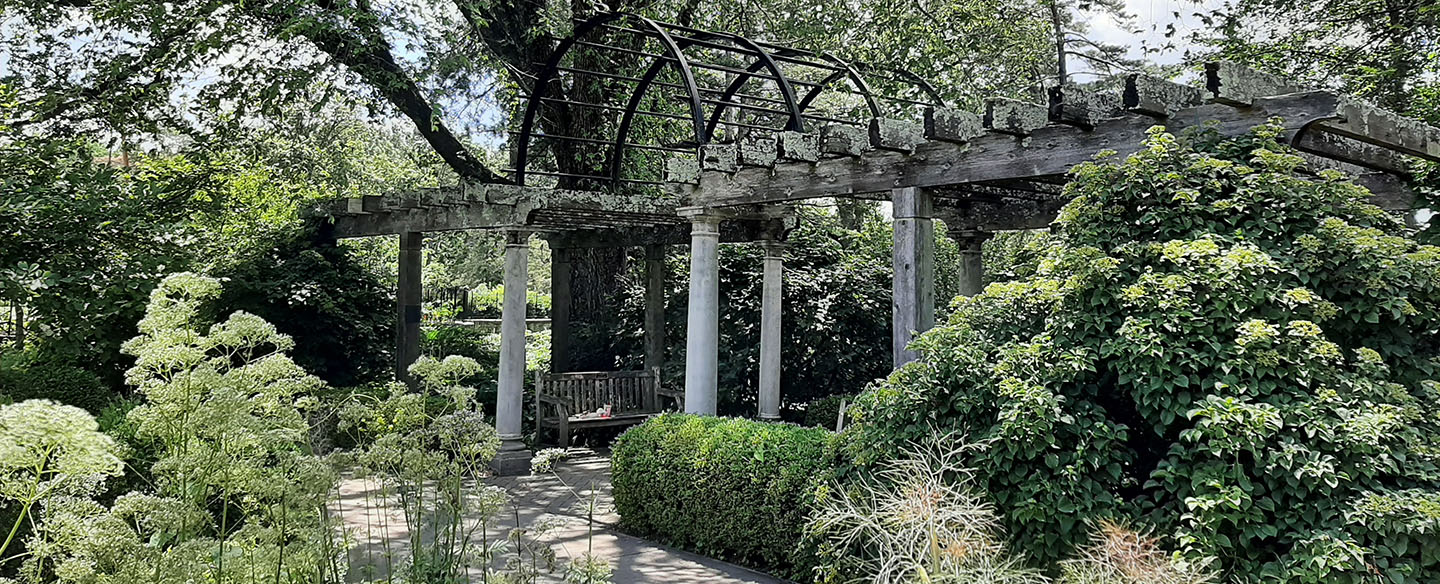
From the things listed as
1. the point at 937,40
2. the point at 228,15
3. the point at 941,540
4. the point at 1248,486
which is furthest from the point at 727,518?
the point at 228,15

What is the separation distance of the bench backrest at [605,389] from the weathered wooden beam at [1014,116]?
21.2 ft

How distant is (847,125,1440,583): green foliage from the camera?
3715mm

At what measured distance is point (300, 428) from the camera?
6.84 ft

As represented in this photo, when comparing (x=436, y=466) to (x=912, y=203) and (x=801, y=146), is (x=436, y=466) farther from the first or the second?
(x=801, y=146)

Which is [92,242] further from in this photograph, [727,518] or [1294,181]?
[1294,181]

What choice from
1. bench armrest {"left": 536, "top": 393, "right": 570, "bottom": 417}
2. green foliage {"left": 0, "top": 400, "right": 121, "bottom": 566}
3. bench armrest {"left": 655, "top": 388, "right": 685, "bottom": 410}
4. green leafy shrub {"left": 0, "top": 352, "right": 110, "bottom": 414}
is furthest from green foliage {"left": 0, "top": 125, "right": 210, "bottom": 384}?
green foliage {"left": 0, "top": 400, "right": 121, "bottom": 566}

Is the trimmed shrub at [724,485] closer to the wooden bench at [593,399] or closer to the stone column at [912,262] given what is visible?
the stone column at [912,262]

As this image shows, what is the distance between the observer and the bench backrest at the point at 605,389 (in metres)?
10.8

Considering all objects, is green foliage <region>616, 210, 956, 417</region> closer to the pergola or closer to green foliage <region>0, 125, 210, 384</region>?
the pergola

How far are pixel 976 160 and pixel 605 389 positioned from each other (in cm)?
640

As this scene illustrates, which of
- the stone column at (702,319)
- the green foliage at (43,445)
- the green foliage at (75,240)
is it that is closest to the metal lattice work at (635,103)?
the stone column at (702,319)

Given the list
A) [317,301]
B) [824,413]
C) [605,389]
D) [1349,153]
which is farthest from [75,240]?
[1349,153]

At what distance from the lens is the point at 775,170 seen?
7.01m

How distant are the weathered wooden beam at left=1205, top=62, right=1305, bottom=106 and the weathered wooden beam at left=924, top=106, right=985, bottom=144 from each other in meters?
1.34
